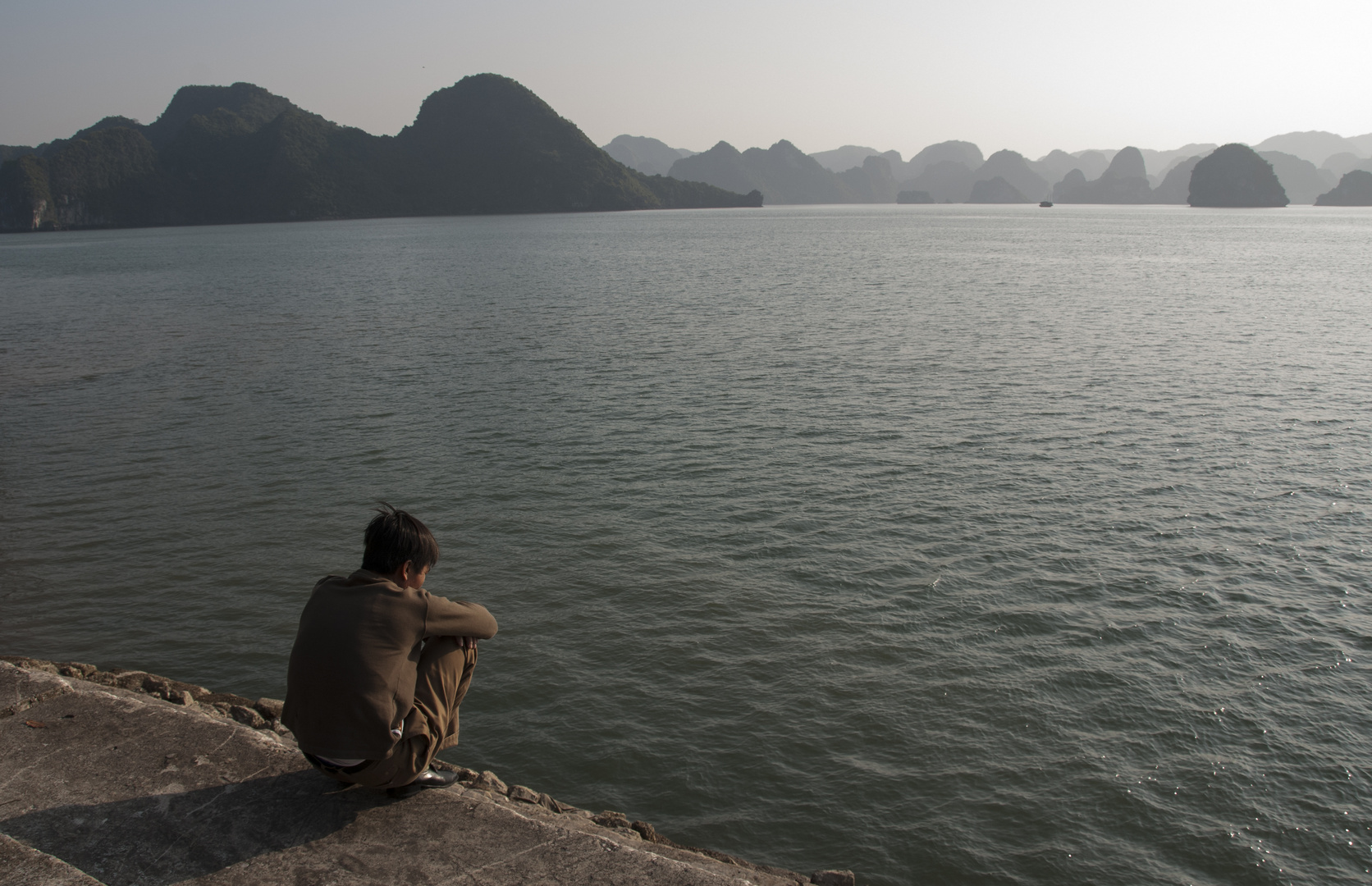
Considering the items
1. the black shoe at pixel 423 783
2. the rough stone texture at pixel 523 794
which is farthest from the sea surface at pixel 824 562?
the black shoe at pixel 423 783

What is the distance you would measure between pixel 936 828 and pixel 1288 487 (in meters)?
11.4

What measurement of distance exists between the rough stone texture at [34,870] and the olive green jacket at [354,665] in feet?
3.86

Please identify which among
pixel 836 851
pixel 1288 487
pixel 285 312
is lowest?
pixel 836 851

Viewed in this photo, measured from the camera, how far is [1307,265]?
61.8 meters

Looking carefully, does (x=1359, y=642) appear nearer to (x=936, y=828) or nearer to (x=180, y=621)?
(x=936, y=828)

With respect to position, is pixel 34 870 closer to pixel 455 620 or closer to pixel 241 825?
pixel 241 825

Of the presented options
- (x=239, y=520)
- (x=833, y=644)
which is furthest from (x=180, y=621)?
(x=833, y=644)

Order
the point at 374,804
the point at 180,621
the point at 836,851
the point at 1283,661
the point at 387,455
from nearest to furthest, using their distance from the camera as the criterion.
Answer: the point at 374,804 < the point at 836,851 < the point at 1283,661 < the point at 180,621 < the point at 387,455

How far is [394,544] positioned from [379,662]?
0.65 meters

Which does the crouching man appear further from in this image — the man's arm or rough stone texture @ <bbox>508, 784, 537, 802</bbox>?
rough stone texture @ <bbox>508, 784, 537, 802</bbox>

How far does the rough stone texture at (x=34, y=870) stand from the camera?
4012mm

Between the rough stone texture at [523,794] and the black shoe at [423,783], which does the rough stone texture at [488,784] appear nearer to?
the rough stone texture at [523,794]

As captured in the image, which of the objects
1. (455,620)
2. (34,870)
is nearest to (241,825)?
(34,870)

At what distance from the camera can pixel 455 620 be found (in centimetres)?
458
